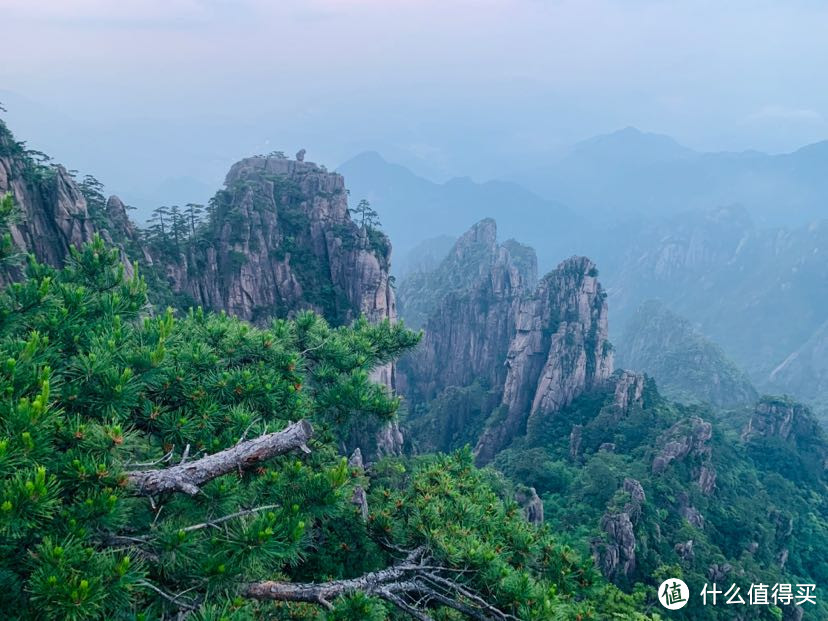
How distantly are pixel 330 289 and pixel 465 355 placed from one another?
94.0ft

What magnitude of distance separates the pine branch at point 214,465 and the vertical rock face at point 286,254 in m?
32.0

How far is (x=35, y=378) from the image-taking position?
147 inches

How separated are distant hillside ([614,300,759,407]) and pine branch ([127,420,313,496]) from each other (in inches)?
2448

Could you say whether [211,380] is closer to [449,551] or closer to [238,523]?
[238,523]

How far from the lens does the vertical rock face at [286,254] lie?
35.3m

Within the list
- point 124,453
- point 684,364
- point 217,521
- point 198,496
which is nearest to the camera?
point 217,521

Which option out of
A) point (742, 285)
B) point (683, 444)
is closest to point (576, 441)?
point (683, 444)

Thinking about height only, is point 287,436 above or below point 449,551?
above

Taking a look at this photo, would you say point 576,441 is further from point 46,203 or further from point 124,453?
point 124,453

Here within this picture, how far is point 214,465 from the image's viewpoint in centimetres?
371

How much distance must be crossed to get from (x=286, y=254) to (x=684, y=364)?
197 feet

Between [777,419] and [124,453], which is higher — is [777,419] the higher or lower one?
the lower one

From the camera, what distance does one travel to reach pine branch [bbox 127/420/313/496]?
350 cm

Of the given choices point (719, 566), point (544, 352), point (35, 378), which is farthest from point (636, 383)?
point (35, 378)
